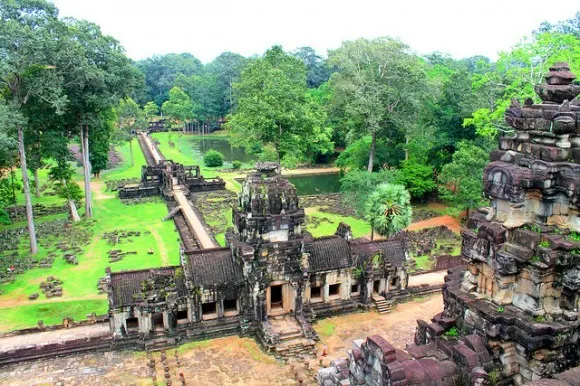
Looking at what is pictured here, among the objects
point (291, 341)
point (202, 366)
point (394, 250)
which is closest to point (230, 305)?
point (291, 341)

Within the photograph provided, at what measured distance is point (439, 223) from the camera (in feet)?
143

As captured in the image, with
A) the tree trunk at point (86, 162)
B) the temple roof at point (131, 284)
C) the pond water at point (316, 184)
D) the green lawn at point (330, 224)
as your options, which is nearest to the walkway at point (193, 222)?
the tree trunk at point (86, 162)

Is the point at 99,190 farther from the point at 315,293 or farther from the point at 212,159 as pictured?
the point at 315,293

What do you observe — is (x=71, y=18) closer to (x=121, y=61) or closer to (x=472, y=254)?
(x=121, y=61)

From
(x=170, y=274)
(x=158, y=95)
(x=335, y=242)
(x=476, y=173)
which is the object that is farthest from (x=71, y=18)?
(x=158, y=95)

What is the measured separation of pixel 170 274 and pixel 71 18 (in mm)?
24949

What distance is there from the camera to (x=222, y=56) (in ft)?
377

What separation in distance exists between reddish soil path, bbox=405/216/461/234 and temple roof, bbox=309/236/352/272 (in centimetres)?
1653

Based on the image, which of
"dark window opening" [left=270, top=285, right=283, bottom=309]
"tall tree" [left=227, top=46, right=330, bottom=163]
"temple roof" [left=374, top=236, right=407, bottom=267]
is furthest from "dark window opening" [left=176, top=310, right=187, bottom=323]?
"tall tree" [left=227, top=46, right=330, bottom=163]

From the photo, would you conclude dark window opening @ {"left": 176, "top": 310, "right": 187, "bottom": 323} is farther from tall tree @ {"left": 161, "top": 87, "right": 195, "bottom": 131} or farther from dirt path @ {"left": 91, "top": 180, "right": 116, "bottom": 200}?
tall tree @ {"left": 161, "top": 87, "right": 195, "bottom": 131}

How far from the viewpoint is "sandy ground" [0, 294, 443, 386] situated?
69.1 ft

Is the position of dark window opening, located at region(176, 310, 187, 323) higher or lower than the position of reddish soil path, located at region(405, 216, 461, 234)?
lower

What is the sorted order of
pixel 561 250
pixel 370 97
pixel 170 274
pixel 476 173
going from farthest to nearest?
pixel 370 97, pixel 476 173, pixel 170 274, pixel 561 250

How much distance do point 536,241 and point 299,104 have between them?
3316 centimetres
